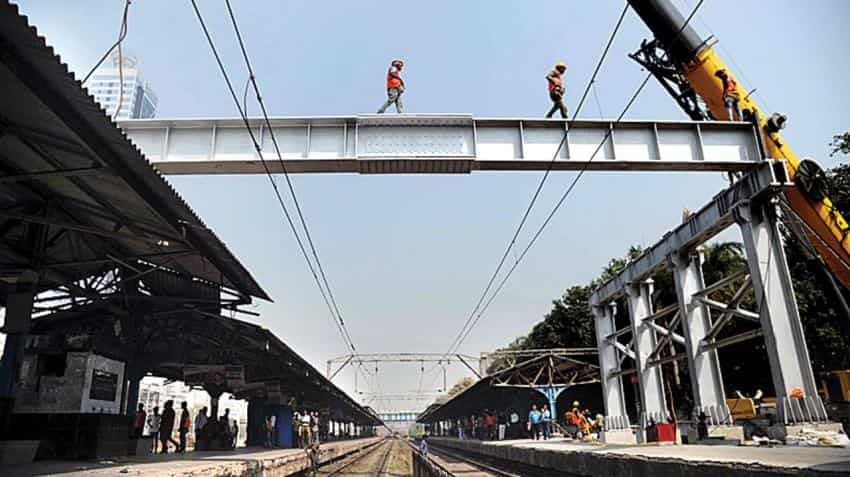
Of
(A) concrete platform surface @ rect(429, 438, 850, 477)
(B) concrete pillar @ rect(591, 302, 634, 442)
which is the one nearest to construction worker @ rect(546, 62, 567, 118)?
(A) concrete platform surface @ rect(429, 438, 850, 477)

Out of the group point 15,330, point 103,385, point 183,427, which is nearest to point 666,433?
point 103,385

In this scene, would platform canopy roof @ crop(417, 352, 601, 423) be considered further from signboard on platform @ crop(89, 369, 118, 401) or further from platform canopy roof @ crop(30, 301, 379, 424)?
signboard on platform @ crop(89, 369, 118, 401)

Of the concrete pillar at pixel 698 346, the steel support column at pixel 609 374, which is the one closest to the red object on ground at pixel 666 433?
the concrete pillar at pixel 698 346

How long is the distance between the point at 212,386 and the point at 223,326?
6504 mm

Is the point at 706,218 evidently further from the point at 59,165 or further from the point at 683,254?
the point at 59,165

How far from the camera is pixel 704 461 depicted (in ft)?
23.7

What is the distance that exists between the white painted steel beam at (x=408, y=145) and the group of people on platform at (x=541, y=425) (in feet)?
35.9

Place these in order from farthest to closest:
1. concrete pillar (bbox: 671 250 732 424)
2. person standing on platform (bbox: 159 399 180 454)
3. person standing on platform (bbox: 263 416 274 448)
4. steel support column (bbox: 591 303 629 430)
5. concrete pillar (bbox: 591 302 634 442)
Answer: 1. person standing on platform (bbox: 263 416 274 448)
2. steel support column (bbox: 591 303 629 430)
3. concrete pillar (bbox: 591 302 634 442)
4. person standing on platform (bbox: 159 399 180 454)
5. concrete pillar (bbox: 671 250 732 424)

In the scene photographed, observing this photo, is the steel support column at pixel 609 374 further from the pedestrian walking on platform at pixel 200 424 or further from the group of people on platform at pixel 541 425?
the pedestrian walking on platform at pixel 200 424

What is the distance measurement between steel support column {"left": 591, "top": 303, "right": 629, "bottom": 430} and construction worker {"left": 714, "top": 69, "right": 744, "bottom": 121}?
352 inches

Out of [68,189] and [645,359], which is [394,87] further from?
[645,359]

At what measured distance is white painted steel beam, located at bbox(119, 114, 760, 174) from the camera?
12.2m

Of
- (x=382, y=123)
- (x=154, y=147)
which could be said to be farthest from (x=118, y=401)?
(x=382, y=123)

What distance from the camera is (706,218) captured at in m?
15.0
